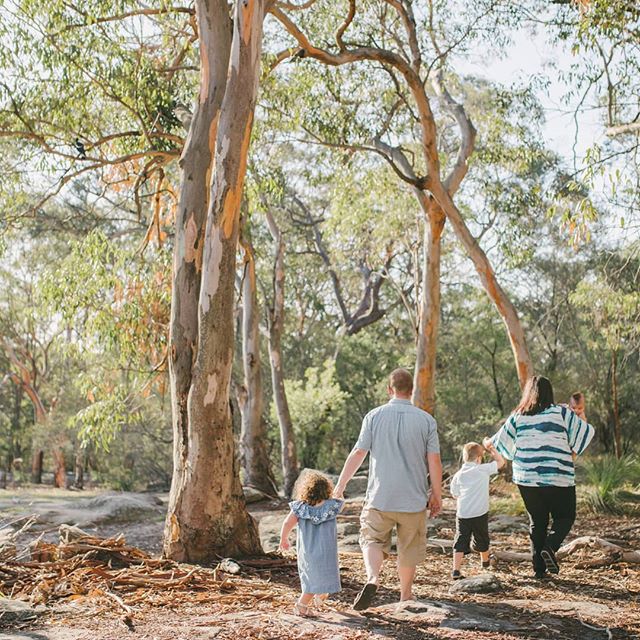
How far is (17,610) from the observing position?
5.17 m

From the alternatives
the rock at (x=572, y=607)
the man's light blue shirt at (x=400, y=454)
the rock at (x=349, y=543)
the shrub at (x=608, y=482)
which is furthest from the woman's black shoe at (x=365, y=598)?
the shrub at (x=608, y=482)

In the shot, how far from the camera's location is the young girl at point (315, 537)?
5192 mm

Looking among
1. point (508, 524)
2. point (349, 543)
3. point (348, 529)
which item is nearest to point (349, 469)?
point (349, 543)

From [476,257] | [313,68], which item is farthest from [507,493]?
[313,68]

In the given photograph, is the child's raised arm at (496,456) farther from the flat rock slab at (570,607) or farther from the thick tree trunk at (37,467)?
the thick tree trunk at (37,467)

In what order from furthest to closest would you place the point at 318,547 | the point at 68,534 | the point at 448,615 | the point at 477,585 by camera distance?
the point at 68,534 < the point at 477,585 < the point at 318,547 < the point at 448,615

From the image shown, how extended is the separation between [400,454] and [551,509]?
77.2 inches

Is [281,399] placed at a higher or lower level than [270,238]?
lower

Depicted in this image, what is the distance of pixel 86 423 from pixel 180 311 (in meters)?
4.61

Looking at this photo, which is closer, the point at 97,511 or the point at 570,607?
the point at 570,607

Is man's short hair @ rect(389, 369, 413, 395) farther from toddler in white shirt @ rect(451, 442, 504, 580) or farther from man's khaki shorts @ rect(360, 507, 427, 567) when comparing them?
toddler in white shirt @ rect(451, 442, 504, 580)

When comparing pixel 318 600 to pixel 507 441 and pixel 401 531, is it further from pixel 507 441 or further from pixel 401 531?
pixel 507 441

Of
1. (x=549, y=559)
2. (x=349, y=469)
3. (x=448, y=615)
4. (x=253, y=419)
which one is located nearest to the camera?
(x=448, y=615)

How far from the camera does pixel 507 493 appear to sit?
14602mm
